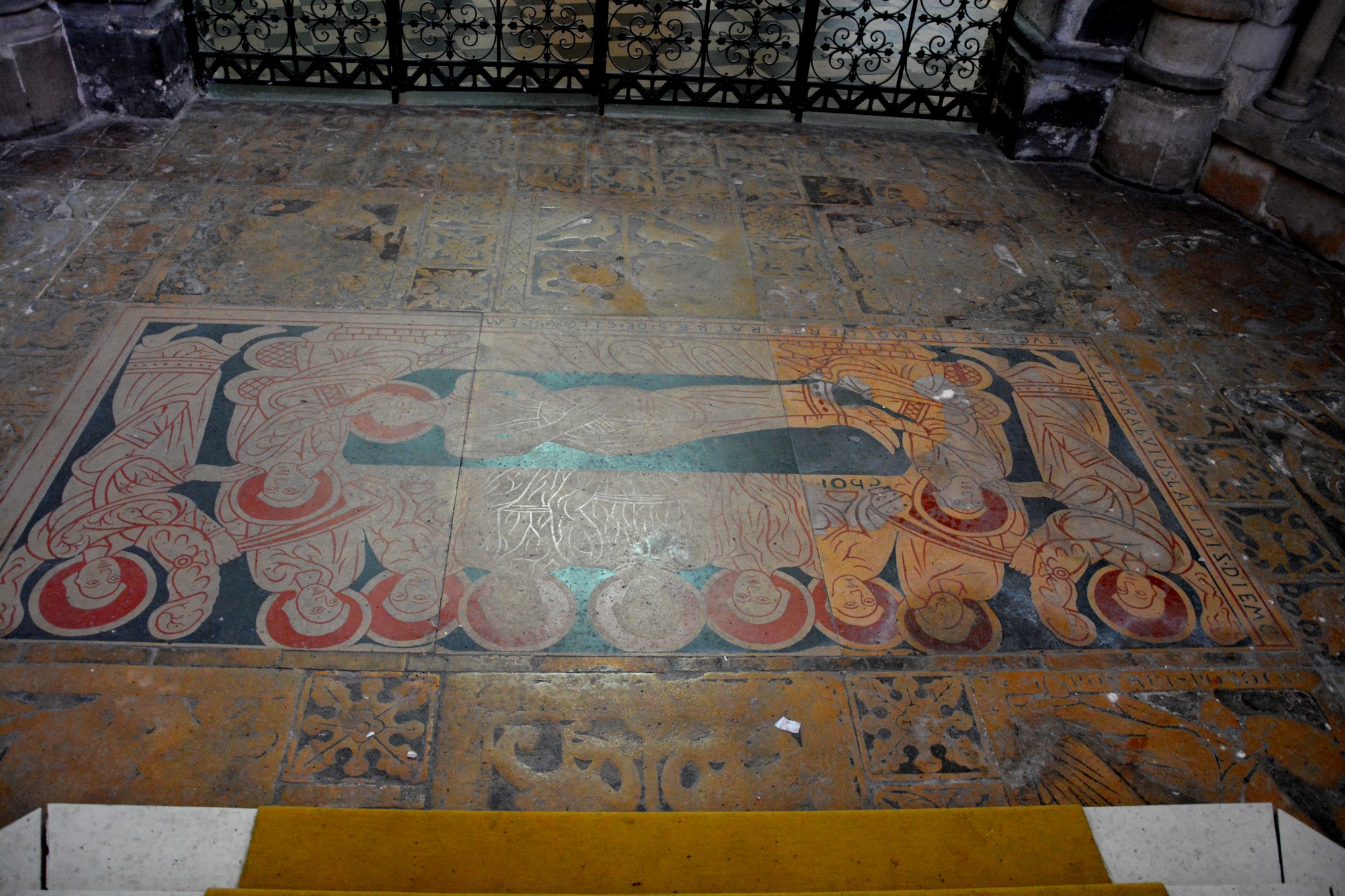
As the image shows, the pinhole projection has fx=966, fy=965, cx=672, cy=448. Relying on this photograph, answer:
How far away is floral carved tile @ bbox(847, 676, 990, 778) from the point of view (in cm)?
250

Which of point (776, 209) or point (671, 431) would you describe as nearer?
point (671, 431)

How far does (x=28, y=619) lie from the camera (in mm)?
2646

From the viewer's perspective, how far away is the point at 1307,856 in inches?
85.0

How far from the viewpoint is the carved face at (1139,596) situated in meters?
2.95

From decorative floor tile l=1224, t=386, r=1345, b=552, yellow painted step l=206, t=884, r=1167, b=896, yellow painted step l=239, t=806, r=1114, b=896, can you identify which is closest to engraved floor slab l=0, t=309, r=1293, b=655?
decorative floor tile l=1224, t=386, r=1345, b=552

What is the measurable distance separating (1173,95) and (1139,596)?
3318 mm

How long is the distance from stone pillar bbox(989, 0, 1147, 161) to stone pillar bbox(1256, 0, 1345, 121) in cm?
75

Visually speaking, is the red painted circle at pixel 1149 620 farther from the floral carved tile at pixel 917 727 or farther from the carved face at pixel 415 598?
the carved face at pixel 415 598

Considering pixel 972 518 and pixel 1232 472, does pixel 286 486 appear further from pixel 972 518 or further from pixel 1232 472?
pixel 1232 472

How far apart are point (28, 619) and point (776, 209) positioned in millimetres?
3502

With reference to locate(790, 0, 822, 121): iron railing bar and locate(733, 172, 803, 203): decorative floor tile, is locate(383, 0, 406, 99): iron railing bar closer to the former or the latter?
locate(733, 172, 803, 203): decorative floor tile

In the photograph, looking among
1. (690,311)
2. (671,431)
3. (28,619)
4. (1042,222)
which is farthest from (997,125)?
(28,619)

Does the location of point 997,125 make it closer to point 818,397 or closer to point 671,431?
point 818,397

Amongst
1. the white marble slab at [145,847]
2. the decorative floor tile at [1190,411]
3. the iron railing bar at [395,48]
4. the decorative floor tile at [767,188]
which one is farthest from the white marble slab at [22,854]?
the iron railing bar at [395,48]
